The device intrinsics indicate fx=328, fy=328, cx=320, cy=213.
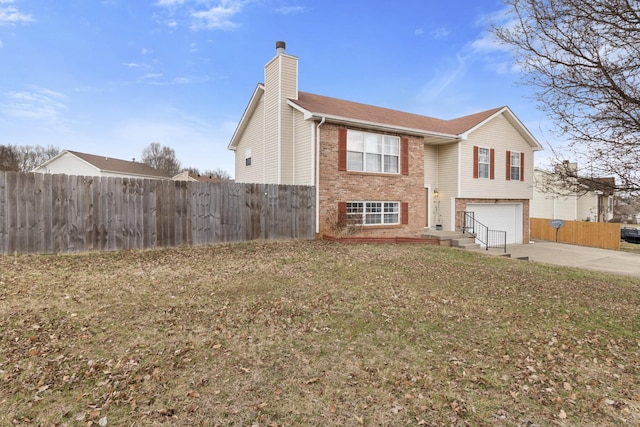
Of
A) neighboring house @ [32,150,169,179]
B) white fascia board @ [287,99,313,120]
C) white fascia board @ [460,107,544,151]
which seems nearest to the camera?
white fascia board @ [287,99,313,120]

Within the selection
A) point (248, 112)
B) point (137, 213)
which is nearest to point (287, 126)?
point (248, 112)

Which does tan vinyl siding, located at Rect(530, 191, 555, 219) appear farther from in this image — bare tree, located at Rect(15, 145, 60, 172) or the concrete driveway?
bare tree, located at Rect(15, 145, 60, 172)

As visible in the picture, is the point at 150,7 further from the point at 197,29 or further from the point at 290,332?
the point at 290,332

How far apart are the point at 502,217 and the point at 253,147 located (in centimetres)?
1405

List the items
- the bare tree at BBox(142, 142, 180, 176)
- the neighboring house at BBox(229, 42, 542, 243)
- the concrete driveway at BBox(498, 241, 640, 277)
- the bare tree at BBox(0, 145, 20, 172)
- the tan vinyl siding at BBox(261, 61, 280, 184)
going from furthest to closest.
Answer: the bare tree at BBox(142, 142, 180, 176) → the bare tree at BBox(0, 145, 20, 172) → the tan vinyl siding at BBox(261, 61, 280, 184) → the neighboring house at BBox(229, 42, 542, 243) → the concrete driveway at BBox(498, 241, 640, 277)

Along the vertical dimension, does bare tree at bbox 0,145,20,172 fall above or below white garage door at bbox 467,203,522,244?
above

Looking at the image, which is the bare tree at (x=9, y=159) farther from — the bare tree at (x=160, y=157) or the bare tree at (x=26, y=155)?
the bare tree at (x=160, y=157)

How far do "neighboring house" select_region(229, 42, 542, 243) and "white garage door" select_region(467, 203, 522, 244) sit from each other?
6 centimetres

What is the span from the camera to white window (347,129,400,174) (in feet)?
43.2

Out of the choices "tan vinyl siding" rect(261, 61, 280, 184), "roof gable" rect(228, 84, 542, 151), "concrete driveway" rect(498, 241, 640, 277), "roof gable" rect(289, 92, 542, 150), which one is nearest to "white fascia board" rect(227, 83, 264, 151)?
"roof gable" rect(228, 84, 542, 151)

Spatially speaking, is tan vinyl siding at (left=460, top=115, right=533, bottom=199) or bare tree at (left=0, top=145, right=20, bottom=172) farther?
bare tree at (left=0, top=145, right=20, bottom=172)

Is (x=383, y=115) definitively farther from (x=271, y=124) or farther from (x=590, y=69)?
(x=590, y=69)

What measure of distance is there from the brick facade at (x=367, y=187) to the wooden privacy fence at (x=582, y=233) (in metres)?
13.2

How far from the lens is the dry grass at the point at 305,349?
2844 millimetres
